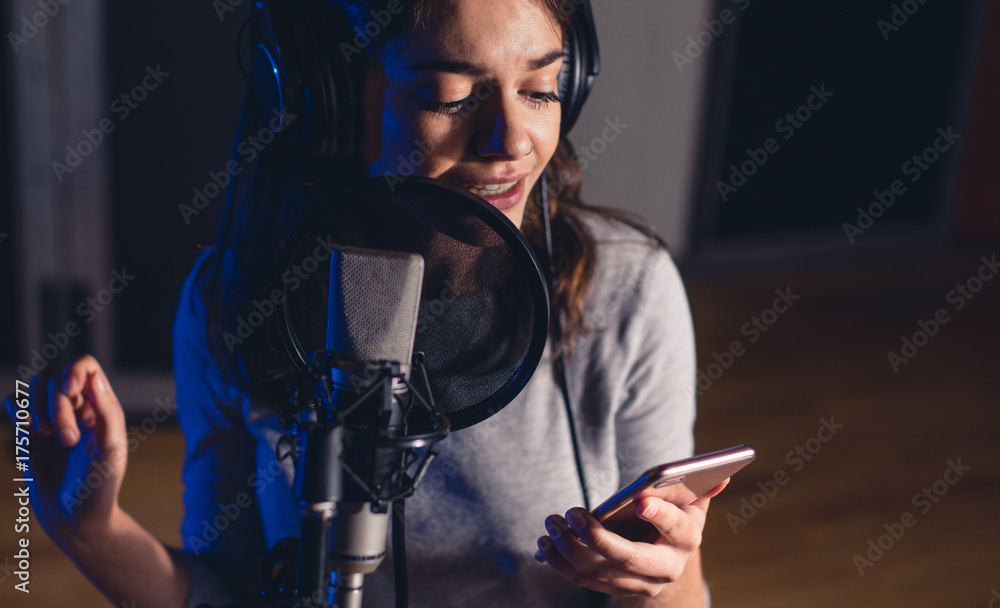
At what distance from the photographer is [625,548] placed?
Answer: 0.65 metres

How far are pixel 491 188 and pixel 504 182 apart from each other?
0.04 ft

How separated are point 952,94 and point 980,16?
0.40 m

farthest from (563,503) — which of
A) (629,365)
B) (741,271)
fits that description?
(741,271)

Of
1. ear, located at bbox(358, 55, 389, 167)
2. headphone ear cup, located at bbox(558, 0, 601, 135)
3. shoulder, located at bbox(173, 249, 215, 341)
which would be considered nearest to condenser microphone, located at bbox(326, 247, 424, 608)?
ear, located at bbox(358, 55, 389, 167)

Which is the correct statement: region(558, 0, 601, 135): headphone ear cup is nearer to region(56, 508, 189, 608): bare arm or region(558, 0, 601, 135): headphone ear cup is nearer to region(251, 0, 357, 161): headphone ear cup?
region(251, 0, 357, 161): headphone ear cup

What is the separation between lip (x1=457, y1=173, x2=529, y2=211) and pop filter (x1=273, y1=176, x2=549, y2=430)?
0.20 m

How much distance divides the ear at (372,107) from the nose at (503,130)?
100 mm

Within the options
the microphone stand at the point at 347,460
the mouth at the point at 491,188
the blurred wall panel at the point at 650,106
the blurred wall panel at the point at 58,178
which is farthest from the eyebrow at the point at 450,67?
the blurred wall panel at the point at 650,106

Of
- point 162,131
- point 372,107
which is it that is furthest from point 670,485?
point 162,131

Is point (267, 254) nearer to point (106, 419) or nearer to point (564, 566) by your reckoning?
point (106, 419)

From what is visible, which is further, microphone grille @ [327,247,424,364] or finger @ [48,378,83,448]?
finger @ [48,378,83,448]

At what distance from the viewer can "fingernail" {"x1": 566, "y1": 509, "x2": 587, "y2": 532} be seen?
640 millimetres

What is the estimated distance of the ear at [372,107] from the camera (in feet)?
2.50

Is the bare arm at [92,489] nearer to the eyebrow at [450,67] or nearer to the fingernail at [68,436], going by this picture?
the fingernail at [68,436]
